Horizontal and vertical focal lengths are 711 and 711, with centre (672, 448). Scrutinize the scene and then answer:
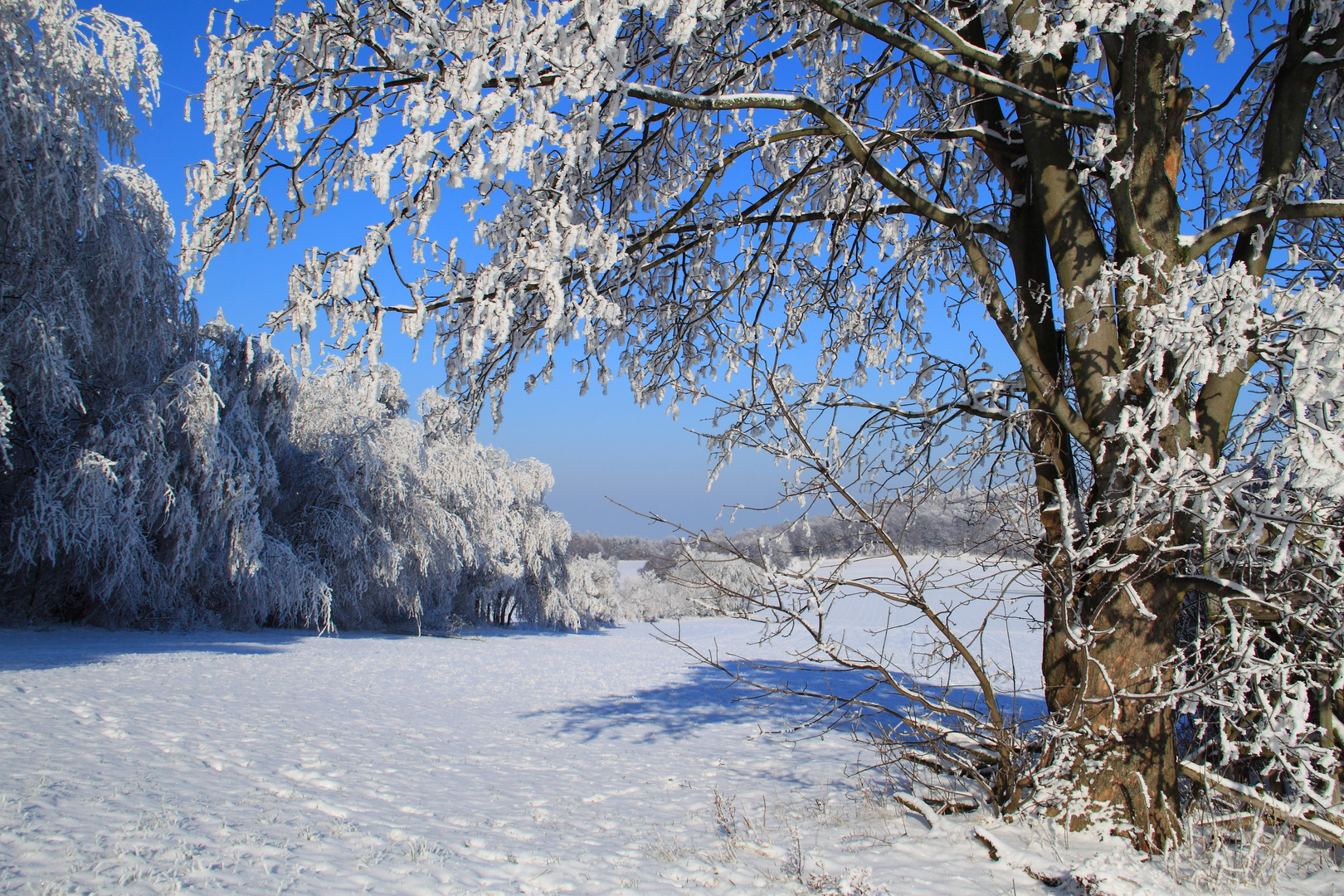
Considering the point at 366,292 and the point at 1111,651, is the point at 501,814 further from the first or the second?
the point at 1111,651

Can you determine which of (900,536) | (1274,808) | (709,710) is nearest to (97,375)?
(709,710)

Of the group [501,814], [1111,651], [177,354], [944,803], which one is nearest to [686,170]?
[1111,651]

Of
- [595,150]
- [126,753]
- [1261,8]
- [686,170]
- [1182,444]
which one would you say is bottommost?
[126,753]

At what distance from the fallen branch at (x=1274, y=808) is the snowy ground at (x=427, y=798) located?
0.17 metres

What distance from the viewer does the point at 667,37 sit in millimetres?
2471

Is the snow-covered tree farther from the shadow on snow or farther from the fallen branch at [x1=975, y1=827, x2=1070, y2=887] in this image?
the shadow on snow

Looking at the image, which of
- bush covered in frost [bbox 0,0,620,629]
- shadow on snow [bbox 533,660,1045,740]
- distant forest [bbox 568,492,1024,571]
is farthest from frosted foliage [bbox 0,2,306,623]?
distant forest [bbox 568,492,1024,571]

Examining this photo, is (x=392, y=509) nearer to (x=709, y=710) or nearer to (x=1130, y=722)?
(x=709, y=710)

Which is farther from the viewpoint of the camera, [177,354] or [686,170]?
[177,354]

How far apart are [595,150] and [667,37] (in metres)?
0.45

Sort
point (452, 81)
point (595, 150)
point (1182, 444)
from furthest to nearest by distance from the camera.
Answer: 1. point (1182, 444)
2. point (595, 150)
3. point (452, 81)

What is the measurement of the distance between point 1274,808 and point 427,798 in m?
4.46

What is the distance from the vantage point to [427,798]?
461 cm

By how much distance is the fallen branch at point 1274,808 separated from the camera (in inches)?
111
